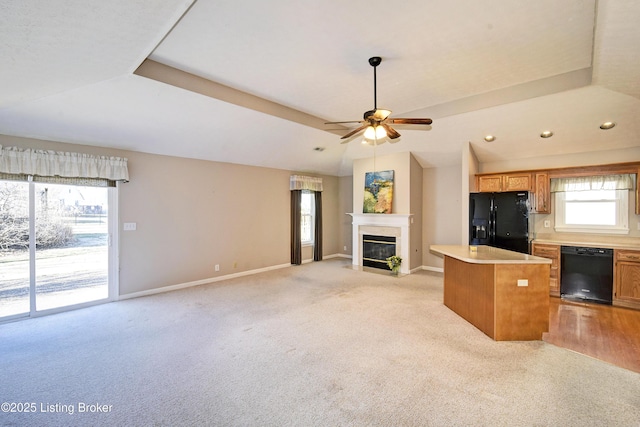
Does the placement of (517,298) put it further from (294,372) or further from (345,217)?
(345,217)

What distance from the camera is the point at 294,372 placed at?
8.47ft

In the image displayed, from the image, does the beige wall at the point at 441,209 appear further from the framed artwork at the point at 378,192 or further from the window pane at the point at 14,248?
the window pane at the point at 14,248

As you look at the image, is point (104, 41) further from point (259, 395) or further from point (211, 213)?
point (211, 213)

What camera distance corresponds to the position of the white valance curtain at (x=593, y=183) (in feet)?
14.9

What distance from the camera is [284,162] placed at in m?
6.66

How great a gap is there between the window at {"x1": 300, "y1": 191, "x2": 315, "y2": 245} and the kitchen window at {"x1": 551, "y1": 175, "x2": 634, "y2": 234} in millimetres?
5290

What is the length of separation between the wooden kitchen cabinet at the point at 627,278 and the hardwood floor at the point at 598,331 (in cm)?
16

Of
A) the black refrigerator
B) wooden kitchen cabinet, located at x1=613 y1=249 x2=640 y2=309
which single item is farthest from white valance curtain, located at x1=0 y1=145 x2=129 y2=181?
wooden kitchen cabinet, located at x1=613 y1=249 x2=640 y2=309

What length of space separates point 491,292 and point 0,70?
501 cm

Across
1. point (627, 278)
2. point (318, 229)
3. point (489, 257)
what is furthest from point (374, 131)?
point (318, 229)

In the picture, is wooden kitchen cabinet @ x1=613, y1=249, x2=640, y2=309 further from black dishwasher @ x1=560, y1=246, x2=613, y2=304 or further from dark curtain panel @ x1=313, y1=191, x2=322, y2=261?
dark curtain panel @ x1=313, y1=191, x2=322, y2=261

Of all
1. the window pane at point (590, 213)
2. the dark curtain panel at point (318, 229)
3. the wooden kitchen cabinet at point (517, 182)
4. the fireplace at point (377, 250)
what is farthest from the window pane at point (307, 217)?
the window pane at point (590, 213)

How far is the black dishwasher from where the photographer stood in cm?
435

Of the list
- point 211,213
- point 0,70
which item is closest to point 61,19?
point 0,70
